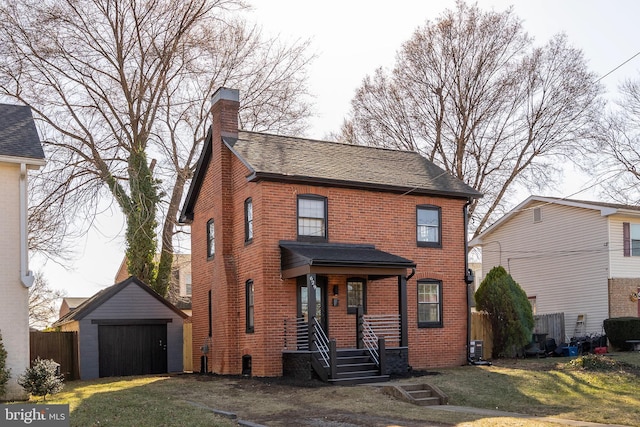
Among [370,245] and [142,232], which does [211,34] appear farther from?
[370,245]

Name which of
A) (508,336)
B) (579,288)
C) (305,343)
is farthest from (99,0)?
(579,288)

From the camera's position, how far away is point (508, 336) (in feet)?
82.0

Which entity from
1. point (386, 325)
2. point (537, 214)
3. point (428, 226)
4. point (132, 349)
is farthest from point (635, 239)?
point (132, 349)

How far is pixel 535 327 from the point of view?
29094mm

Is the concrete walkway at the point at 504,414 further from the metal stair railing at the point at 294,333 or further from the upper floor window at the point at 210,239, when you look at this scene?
the upper floor window at the point at 210,239

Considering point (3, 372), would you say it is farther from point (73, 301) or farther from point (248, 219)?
point (73, 301)

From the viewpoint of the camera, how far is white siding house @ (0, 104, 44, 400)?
1759 cm

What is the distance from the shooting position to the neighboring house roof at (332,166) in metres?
21.8

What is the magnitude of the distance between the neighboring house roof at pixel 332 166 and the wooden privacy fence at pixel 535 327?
170 inches

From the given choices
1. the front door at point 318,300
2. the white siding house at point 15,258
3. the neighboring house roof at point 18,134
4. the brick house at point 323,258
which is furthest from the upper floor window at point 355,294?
the neighboring house roof at point 18,134

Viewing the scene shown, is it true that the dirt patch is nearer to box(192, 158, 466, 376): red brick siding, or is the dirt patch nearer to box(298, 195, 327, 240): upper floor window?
box(192, 158, 466, 376): red brick siding

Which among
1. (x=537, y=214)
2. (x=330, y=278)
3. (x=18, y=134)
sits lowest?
(x=330, y=278)

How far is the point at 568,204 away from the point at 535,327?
5.00 metres

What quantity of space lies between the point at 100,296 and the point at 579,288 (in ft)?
58.9
